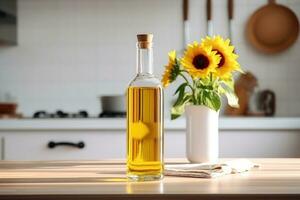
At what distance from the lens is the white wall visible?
361cm

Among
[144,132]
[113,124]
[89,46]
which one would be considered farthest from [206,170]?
[89,46]

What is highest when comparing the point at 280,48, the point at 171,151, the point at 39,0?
the point at 39,0

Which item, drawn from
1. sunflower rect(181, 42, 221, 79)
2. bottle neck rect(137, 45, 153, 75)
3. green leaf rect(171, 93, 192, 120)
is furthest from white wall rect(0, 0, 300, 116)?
bottle neck rect(137, 45, 153, 75)

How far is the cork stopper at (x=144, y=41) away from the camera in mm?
1314

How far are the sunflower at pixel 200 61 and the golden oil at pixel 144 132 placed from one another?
0.16 metres

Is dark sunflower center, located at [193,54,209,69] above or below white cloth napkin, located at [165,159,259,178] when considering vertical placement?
above

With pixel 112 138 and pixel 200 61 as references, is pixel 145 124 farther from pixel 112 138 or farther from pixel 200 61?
pixel 112 138

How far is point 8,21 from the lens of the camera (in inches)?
137

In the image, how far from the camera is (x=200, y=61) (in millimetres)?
1455

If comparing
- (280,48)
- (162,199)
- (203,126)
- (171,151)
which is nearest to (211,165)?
(203,126)

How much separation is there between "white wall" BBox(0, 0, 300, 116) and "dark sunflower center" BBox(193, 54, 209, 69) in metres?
2.14

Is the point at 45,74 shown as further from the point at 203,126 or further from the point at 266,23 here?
the point at 203,126

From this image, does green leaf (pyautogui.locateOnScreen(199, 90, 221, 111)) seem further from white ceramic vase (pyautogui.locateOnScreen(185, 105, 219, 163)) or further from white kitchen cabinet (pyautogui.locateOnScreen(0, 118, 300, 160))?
white kitchen cabinet (pyautogui.locateOnScreen(0, 118, 300, 160))

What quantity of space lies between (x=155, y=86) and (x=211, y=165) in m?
0.24
